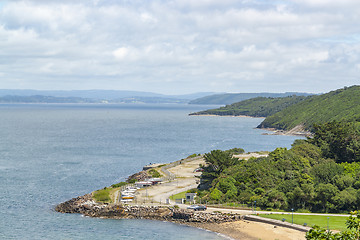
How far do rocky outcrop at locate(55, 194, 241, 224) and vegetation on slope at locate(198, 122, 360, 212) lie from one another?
6.92 m

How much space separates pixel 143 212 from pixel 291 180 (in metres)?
23.8

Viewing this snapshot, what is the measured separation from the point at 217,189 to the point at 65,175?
132 ft

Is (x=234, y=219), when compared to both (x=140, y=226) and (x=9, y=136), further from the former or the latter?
(x=9, y=136)

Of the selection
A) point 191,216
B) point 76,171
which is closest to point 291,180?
point 191,216

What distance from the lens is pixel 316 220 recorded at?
182 feet

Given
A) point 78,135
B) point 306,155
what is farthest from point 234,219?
point 78,135

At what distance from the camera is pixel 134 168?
358 ft

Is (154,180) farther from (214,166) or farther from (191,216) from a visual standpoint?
(191,216)

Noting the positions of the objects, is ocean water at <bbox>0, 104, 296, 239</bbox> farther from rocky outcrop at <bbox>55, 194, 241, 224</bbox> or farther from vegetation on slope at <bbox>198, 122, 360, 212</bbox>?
vegetation on slope at <bbox>198, 122, 360, 212</bbox>

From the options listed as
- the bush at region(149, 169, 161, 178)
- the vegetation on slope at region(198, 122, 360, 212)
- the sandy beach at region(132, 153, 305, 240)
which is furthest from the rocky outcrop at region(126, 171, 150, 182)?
the vegetation on slope at region(198, 122, 360, 212)

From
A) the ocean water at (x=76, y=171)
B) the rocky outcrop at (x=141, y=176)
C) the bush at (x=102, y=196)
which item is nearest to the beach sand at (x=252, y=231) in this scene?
the ocean water at (x=76, y=171)

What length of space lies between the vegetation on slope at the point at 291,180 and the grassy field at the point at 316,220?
4.10m

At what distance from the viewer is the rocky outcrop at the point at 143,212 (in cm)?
5997

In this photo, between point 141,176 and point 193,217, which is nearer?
point 193,217
